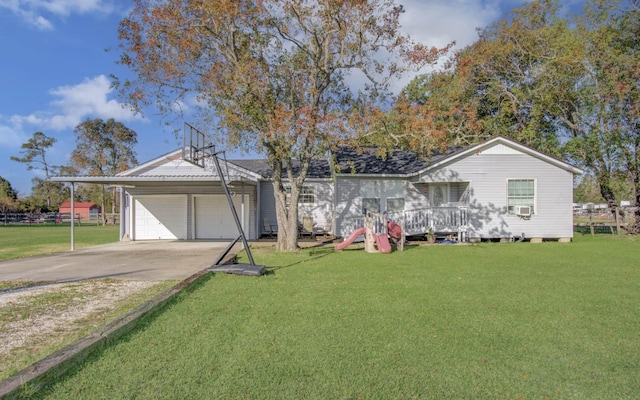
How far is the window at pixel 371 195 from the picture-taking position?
1741 cm

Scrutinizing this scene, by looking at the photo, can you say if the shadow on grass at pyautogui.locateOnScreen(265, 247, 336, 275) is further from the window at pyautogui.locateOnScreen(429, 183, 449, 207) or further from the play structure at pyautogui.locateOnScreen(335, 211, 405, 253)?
the window at pyautogui.locateOnScreen(429, 183, 449, 207)

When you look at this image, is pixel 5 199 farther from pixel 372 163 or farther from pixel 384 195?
pixel 384 195

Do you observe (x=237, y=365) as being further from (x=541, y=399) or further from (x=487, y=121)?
(x=487, y=121)

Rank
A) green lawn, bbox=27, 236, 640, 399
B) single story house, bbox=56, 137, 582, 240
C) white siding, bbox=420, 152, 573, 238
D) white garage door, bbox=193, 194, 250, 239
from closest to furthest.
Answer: green lawn, bbox=27, 236, 640, 399
single story house, bbox=56, 137, 582, 240
white siding, bbox=420, 152, 573, 238
white garage door, bbox=193, 194, 250, 239

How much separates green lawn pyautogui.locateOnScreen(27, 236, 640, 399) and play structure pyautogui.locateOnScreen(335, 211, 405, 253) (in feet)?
15.1

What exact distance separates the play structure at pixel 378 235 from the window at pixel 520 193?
5.91 meters

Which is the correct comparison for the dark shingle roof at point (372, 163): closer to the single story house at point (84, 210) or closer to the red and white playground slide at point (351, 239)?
the red and white playground slide at point (351, 239)

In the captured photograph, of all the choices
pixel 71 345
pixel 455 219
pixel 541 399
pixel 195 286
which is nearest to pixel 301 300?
pixel 195 286

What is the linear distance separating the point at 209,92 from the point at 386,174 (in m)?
8.35

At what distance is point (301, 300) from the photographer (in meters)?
6.25

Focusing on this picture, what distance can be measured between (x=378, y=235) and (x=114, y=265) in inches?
313

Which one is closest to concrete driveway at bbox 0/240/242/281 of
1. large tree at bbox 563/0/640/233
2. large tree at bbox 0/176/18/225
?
large tree at bbox 563/0/640/233

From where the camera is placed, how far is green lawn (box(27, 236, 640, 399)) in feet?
10.8

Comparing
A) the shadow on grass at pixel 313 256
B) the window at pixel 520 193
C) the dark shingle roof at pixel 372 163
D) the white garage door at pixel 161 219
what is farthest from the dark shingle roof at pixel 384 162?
the white garage door at pixel 161 219
